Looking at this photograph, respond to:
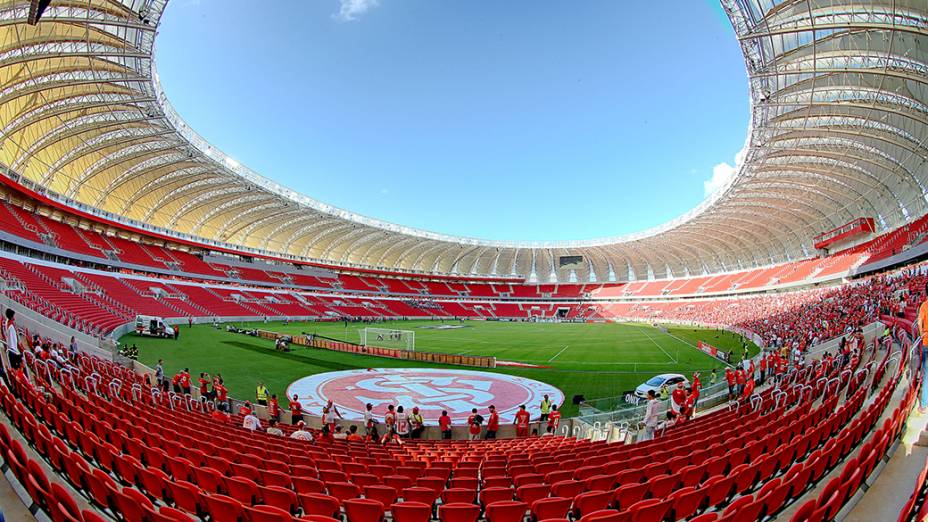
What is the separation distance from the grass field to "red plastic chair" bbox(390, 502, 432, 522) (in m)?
14.8

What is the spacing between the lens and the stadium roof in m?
22.9

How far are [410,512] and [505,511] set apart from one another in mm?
1039

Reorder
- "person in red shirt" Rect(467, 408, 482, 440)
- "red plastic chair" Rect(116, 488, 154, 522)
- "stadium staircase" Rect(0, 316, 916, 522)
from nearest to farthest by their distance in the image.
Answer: "red plastic chair" Rect(116, 488, 154, 522) < "stadium staircase" Rect(0, 316, 916, 522) < "person in red shirt" Rect(467, 408, 482, 440)

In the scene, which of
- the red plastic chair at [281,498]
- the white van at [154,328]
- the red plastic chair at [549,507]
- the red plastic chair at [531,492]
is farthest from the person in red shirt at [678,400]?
the white van at [154,328]

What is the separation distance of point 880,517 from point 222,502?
726 cm

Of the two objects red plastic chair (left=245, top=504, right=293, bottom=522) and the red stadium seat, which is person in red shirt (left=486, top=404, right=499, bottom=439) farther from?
red plastic chair (left=245, top=504, right=293, bottom=522)

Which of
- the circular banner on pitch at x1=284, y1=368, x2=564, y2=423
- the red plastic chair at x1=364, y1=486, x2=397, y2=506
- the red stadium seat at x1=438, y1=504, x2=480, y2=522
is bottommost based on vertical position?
the circular banner on pitch at x1=284, y1=368, x2=564, y2=423

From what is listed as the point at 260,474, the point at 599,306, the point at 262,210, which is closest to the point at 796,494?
the point at 260,474

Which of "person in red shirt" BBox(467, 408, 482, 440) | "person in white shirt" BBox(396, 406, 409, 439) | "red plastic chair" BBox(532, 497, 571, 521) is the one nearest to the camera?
"red plastic chair" BBox(532, 497, 571, 521)

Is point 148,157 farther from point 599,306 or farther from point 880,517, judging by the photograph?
point 599,306

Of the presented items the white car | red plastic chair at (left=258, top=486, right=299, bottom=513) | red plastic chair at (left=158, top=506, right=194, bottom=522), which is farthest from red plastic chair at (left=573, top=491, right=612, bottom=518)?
the white car

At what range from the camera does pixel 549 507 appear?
5.06 m

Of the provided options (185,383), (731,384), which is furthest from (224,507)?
(731,384)

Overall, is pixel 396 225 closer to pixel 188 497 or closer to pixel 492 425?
pixel 492 425
